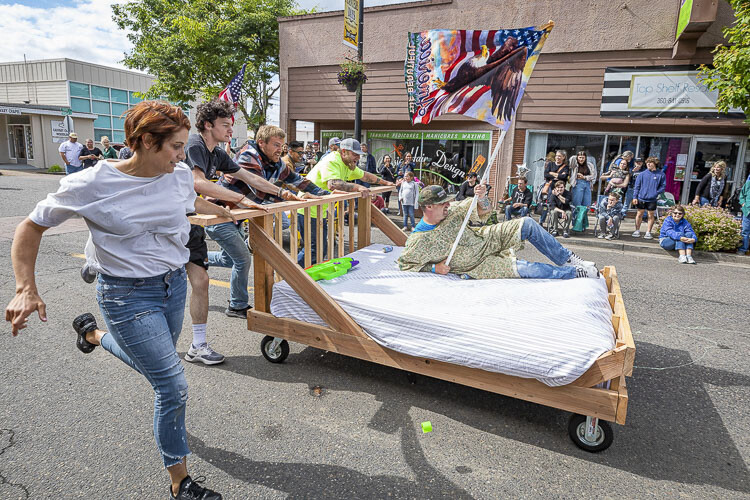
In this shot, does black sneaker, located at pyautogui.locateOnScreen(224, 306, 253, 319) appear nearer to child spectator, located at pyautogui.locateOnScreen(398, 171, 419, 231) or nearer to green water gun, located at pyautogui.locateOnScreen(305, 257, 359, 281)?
green water gun, located at pyautogui.locateOnScreen(305, 257, 359, 281)

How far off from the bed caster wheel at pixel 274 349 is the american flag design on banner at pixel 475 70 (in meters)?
2.75

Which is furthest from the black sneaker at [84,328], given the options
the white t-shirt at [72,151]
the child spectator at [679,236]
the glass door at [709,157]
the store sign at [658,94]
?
the white t-shirt at [72,151]

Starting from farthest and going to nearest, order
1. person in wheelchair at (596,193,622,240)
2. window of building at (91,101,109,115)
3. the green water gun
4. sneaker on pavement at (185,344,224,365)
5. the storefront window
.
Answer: window of building at (91,101,109,115), the storefront window, person in wheelchair at (596,193,622,240), the green water gun, sneaker on pavement at (185,344,224,365)

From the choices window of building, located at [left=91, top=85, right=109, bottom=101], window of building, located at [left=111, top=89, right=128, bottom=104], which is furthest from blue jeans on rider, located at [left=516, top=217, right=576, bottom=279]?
window of building, located at [left=111, top=89, right=128, bottom=104]

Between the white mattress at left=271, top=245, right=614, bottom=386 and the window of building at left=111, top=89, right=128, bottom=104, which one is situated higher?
the window of building at left=111, top=89, right=128, bottom=104

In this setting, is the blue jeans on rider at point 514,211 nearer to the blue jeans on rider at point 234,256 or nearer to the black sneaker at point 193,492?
the blue jeans on rider at point 234,256

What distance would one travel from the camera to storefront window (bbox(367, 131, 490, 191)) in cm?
1547

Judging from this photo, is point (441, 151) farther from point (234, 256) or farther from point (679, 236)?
point (234, 256)

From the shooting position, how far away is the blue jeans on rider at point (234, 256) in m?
4.41

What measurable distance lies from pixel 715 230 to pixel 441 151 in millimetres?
8660

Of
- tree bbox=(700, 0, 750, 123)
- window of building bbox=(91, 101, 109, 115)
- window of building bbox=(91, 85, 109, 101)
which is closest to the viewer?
tree bbox=(700, 0, 750, 123)

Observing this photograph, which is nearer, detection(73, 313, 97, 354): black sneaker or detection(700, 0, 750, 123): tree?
detection(73, 313, 97, 354): black sneaker

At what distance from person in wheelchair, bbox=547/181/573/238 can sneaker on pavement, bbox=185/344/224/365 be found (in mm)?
8917

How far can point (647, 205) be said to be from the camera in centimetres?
1128
